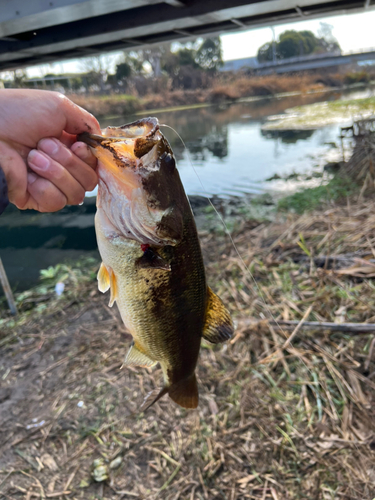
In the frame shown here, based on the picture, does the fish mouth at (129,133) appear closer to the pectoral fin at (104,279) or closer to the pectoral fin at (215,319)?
the pectoral fin at (104,279)

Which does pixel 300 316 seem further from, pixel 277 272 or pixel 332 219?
pixel 332 219

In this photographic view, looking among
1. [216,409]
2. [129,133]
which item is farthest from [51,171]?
[216,409]

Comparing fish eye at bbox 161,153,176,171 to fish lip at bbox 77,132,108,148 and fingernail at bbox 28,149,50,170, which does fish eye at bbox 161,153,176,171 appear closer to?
fish lip at bbox 77,132,108,148

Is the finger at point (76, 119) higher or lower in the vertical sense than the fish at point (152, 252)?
higher

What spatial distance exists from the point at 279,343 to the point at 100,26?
7.05 metres

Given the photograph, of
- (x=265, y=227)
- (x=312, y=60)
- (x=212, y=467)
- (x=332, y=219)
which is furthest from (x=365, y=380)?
(x=312, y=60)

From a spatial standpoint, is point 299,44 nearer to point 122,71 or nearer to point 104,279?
point 122,71

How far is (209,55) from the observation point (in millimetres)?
51938

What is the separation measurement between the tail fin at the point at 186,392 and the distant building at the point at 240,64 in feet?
170

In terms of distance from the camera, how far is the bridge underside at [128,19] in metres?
5.66

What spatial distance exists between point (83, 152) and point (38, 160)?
197 mm

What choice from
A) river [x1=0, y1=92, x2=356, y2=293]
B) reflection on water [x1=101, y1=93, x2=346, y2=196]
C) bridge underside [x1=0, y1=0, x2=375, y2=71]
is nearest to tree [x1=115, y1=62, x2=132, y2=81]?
river [x1=0, y1=92, x2=356, y2=293]

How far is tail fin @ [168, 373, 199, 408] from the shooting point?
2.01 metres

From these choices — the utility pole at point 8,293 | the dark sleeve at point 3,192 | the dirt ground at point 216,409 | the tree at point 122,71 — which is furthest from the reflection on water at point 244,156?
the tree at point 122,71
